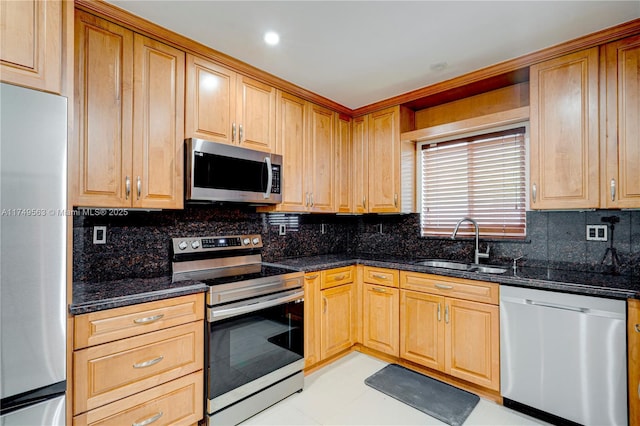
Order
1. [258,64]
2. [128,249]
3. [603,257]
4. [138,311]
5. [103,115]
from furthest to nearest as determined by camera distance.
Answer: [258,64], [603,257], [128,249], [103,115], [138,311]

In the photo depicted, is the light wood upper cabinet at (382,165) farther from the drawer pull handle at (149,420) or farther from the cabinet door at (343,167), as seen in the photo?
the drawer pull handle at (149,420)

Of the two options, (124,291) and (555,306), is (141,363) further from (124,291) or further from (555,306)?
(555,306)

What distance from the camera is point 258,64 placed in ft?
7.89

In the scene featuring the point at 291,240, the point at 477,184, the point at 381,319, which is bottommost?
the point at 381,319

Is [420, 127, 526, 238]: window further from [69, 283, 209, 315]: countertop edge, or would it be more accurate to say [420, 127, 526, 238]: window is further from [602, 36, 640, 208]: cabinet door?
[69, 283, 209, 315]: countertop edge

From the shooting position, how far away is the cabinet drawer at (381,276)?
274 cm

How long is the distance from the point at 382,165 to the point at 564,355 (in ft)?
6.78

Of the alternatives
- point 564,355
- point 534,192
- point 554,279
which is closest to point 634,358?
point 564,355

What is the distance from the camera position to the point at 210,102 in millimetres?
2240

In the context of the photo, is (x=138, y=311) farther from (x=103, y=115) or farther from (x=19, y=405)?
(x=103, y=115)

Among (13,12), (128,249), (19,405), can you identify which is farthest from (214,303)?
(13,12)

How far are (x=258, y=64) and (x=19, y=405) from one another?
2332 mm

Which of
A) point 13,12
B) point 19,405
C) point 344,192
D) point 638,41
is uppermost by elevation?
point 638,41

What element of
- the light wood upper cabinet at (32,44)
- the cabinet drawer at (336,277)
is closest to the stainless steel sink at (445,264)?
the cabinet drawer at (336,277)
